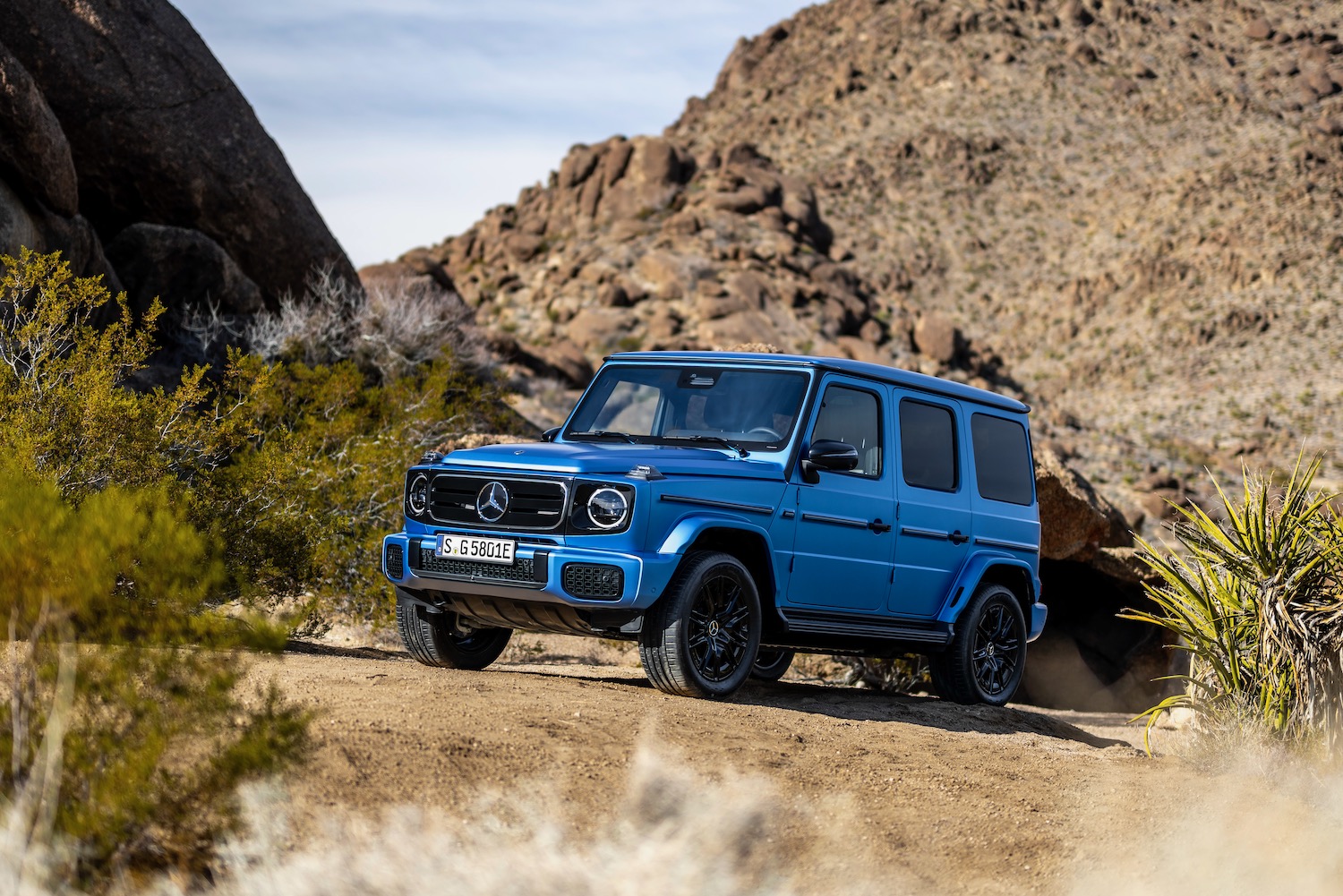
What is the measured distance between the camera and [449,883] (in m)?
3.76

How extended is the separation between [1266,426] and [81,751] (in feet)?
162

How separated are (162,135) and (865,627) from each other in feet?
50.0

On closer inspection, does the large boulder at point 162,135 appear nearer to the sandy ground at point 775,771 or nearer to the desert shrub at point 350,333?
the desert shrub at point 350,333

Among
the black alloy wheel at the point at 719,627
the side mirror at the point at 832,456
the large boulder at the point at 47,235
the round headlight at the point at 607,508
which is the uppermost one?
the large boulder at the point at 47,235

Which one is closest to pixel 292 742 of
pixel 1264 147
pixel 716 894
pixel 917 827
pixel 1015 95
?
pixel 716 894

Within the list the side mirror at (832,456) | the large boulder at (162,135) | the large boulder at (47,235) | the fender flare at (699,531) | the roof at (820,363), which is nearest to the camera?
the fender flare at (699,531)

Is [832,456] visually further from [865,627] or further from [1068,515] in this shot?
[1068,515]

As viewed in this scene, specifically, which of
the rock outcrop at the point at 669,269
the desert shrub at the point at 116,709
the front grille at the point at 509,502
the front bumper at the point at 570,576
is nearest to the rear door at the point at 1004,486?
the front bumper at the point at 570,576

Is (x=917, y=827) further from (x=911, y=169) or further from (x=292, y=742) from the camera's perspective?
(x=911, y=169)

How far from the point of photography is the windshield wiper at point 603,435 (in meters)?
8.05

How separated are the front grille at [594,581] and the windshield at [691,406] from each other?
1.28 m

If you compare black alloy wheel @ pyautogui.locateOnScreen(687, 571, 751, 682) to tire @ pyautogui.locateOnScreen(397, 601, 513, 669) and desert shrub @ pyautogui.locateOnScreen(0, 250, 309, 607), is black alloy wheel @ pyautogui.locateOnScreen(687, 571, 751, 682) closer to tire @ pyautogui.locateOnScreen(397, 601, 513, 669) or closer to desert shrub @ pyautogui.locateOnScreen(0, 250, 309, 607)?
tire @ pyautogui.locateOnScreen(397, 601, 513, 669)

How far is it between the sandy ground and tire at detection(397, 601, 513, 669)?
0.91 ft

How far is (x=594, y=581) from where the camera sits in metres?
6.82
